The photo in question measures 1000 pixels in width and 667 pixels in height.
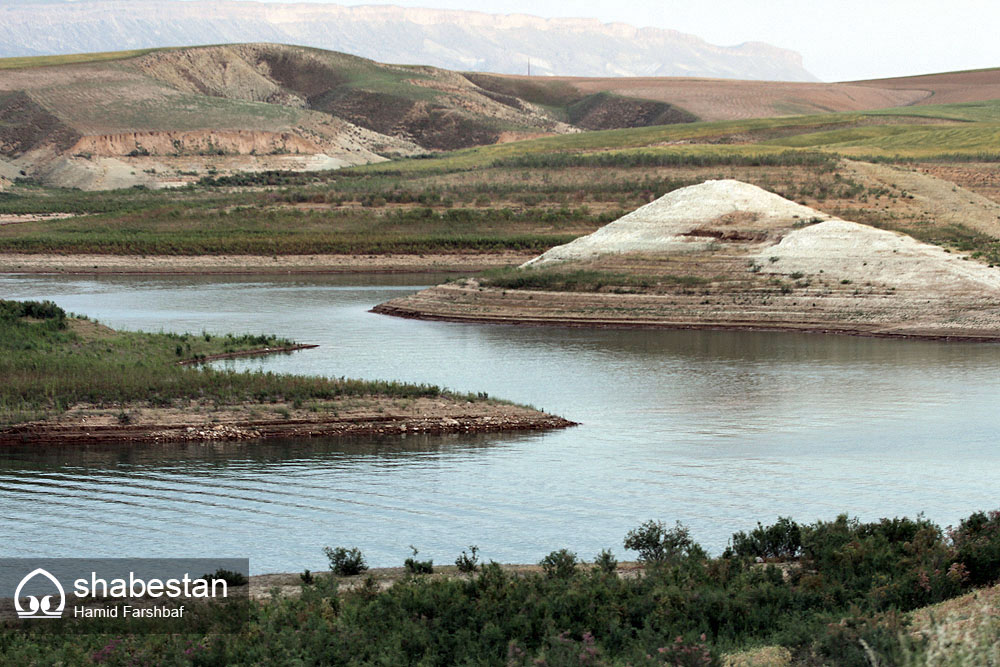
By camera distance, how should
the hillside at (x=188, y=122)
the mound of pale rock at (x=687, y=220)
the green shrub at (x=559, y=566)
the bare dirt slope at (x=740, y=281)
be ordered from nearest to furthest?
the green shrub at (x=559, y=566) < the bare dirt slope at (x=740, y=281) < the mound of pale rock at (x=687, y=220) < the hillside at (x=188, y=122)

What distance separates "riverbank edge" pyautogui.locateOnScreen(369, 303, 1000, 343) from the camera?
4144cm

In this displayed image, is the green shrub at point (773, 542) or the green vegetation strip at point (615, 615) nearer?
the green vegetation strip at point (615, 615)

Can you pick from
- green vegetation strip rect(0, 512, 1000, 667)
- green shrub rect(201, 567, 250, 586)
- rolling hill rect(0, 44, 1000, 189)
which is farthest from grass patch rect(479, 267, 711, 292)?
rolling hill rect(0, 44, 1000, 189)

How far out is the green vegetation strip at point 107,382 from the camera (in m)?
25.1

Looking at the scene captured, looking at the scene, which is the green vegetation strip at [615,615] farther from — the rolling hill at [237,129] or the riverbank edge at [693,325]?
the rolling hill at [237,129]

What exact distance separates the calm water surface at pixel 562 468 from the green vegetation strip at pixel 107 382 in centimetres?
237

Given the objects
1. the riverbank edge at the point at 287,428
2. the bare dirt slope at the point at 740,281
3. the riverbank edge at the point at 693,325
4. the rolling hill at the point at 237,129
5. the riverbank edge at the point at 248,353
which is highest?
the rolling hill at the point at 237,129

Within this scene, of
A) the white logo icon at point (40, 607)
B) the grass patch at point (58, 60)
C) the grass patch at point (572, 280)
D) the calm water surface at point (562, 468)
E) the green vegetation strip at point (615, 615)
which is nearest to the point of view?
the green vegetation strip at point (615, 615)

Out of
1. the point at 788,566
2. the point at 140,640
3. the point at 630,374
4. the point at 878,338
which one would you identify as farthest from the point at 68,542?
the point at 878,338

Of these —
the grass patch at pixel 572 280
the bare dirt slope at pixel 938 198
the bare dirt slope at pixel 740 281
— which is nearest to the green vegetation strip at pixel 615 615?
the bare dirt slope at pixel 740 281

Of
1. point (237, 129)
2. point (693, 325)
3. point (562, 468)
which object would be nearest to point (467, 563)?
point (562, 468)

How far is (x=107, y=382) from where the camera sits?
25922 millimetres

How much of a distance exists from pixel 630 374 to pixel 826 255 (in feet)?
57.5

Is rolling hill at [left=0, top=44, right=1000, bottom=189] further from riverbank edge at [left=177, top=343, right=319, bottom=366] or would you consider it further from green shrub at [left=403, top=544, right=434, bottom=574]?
green shrub at [left=403, top=544, right=434, bottom=574]
